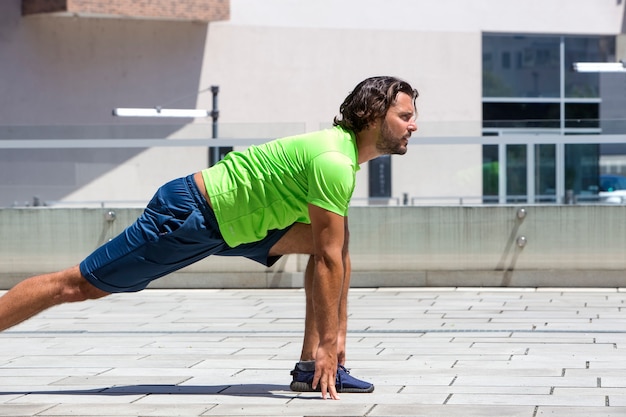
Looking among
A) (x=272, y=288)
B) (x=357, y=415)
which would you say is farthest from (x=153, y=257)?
(x=272, y=288)

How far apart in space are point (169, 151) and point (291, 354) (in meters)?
5.81

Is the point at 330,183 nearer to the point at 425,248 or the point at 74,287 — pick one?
the point at 74,287

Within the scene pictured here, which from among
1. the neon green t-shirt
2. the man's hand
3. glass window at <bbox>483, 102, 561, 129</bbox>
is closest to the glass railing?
the neon green t-shirt

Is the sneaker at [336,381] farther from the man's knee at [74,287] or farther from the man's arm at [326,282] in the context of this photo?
the man's knee at [74,287]

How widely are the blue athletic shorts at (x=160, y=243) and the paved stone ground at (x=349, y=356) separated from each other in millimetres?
579

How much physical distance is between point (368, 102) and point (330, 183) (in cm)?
47

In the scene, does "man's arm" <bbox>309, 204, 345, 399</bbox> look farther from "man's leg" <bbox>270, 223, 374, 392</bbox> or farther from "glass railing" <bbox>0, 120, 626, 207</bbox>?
"glass railing" <bbox>0, 120, 626, 207</bbox>

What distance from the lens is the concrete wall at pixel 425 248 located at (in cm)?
1157

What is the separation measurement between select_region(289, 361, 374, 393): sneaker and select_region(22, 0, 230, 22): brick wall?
68.4ft

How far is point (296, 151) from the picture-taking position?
542cm

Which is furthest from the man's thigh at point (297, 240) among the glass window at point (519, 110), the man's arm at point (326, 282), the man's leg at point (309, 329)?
the glass window at point (519, 110)

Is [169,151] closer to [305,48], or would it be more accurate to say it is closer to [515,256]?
[515,256]

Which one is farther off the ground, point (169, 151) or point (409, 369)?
point (169, 151)

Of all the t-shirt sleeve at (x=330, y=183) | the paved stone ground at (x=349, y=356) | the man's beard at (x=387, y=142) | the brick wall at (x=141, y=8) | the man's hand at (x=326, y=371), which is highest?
the brick wall at (x=141, y=8)
